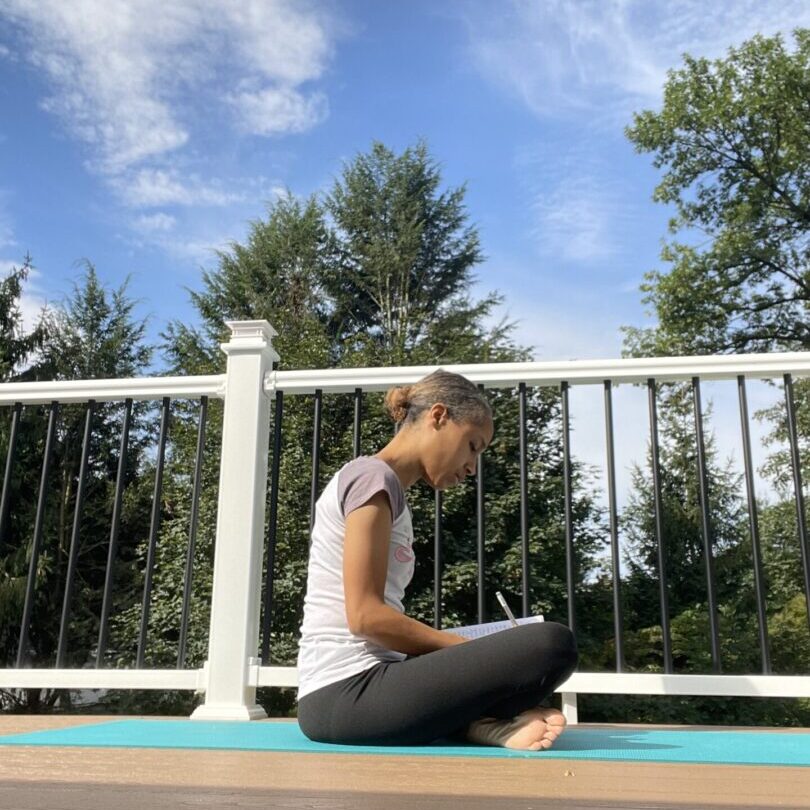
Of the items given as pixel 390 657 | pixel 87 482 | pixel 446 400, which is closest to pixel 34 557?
pixel 390 657

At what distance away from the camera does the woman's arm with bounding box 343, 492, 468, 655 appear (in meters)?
1.47

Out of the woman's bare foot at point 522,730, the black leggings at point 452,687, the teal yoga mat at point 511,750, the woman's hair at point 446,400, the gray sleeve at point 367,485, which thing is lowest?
the teal yoga mat at point 511,750

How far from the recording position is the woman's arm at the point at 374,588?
1475 mm

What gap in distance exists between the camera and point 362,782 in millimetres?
1020

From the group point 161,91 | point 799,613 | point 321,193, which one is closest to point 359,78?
point 321,193

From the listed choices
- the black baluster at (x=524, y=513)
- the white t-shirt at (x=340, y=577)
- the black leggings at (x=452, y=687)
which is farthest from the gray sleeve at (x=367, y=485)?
the black baluster at (x=524, y=513)

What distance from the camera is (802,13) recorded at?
47.8 feet

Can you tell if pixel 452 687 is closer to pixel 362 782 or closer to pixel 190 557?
pixel 362 782

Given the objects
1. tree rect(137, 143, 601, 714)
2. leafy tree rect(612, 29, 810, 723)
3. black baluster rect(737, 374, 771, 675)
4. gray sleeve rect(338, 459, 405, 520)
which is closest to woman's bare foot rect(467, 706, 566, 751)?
gray sleeve rect(338, 459, 405, 520)

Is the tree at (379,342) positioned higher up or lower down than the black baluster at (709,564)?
higher up

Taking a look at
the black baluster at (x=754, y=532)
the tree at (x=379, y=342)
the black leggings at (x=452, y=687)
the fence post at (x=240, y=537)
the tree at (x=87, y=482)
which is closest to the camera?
the black leggings at (x=452, y=687)

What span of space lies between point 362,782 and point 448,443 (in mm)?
807

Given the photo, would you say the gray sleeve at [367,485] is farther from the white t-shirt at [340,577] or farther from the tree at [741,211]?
the tree at [741,211]

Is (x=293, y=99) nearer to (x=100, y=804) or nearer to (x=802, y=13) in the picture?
(x=802, y=13)
